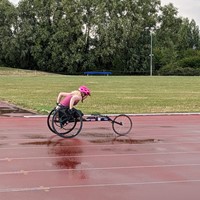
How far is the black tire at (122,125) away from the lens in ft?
37.7

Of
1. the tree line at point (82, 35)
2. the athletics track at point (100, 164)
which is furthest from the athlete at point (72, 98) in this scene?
the tree line at point (82, 35)

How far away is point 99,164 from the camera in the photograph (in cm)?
771

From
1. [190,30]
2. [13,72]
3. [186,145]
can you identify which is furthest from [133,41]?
[186,145]

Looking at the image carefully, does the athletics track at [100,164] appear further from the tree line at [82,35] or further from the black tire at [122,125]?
the tree line at [82,35]

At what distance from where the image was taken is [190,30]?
117 m

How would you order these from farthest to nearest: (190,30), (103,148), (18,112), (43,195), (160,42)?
(190,30) → (160,42) → (18,112) → (103,148) → (43,195)

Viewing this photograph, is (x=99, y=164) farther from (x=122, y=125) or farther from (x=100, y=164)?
(x=122, y=125)

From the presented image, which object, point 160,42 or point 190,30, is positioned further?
point 190,30

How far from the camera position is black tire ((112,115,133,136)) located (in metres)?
11.5

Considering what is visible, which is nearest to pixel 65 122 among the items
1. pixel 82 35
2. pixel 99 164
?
pixel 99 164

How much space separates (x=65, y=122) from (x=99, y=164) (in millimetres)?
2973

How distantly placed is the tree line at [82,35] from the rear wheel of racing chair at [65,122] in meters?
65.6

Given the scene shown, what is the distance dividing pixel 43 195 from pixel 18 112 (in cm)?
1106

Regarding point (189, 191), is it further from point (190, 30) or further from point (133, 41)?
point (190, 30)
